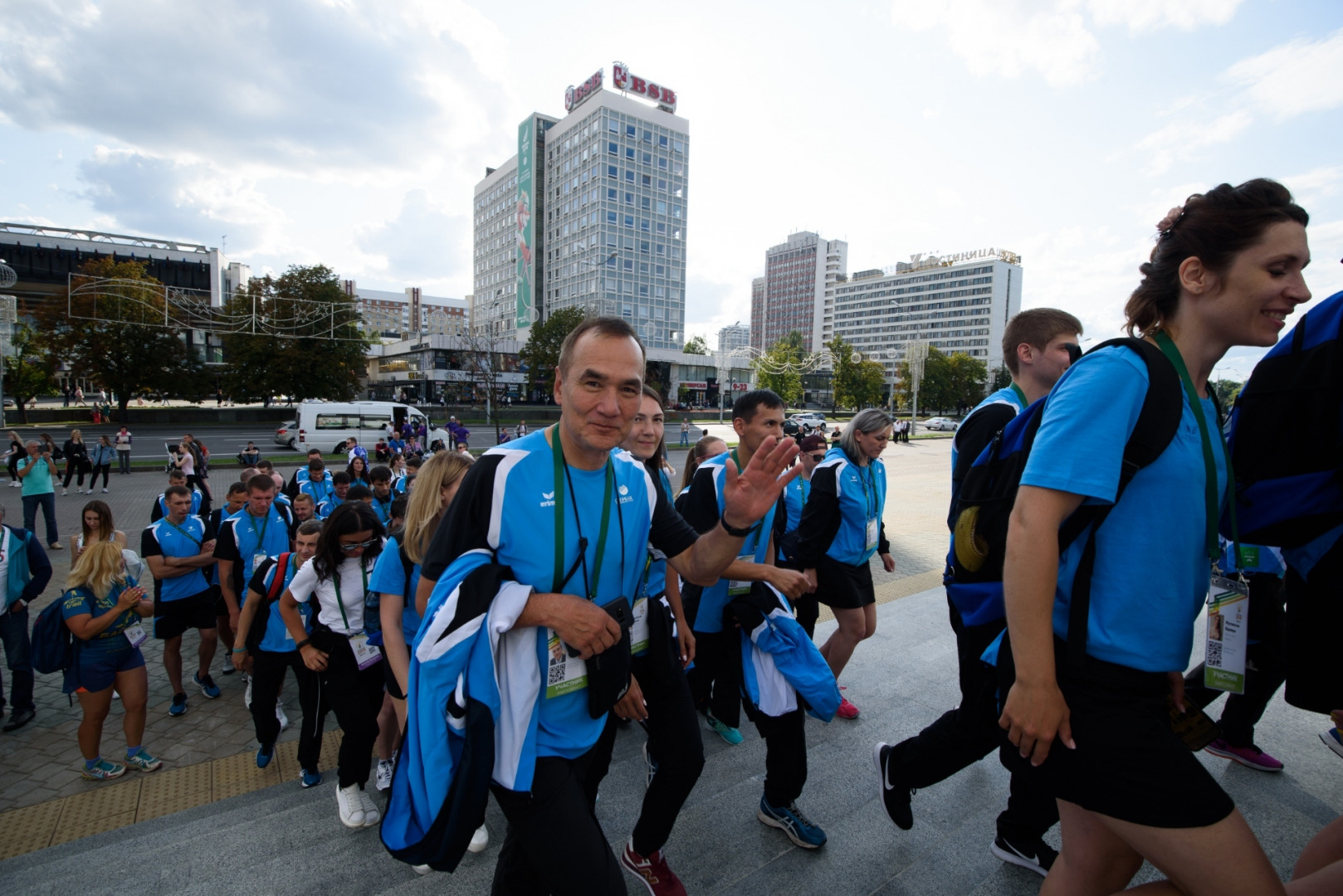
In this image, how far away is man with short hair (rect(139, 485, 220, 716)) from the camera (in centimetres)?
474

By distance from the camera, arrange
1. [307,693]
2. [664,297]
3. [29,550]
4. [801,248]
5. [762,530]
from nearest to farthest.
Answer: [762,530] < [307,693] < [29,550] < [664,297] < [801,248]

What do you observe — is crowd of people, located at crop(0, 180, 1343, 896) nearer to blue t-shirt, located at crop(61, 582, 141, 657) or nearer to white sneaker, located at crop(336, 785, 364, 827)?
white sneaker, located at crop(336, 785, 364, 827)

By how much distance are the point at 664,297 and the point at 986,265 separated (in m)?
82.8

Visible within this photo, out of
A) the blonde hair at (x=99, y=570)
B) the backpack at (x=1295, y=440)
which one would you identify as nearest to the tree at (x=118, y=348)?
the blonde hair at (x=99, y=570)

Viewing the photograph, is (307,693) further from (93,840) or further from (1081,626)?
(1081,626)

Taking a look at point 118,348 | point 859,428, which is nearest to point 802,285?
point 118,348

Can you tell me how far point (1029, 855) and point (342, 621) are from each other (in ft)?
11.2

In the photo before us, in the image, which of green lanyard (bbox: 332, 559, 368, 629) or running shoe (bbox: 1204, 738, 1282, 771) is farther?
green lanyard (bbox: 332, 559, 368, 629)

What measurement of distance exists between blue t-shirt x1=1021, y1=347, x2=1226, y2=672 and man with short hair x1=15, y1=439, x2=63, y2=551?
45.2ft

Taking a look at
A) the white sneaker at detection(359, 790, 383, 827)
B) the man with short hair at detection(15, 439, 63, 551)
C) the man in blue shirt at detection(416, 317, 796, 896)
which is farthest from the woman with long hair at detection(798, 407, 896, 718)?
the man with short hair at detection(15, 439, 63, 551)

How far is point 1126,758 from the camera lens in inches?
56.7

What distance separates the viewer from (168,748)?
4191mm

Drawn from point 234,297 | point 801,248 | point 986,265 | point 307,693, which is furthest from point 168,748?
point 801,248

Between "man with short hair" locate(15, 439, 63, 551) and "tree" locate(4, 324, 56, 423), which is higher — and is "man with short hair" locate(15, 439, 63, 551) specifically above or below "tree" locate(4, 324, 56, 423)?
below
